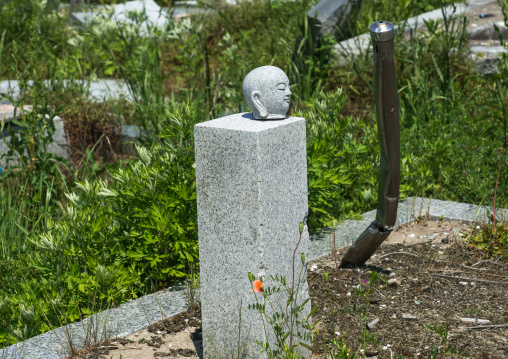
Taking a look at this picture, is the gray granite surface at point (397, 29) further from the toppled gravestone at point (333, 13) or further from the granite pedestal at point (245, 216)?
the granite pedestal at point (245, 216)

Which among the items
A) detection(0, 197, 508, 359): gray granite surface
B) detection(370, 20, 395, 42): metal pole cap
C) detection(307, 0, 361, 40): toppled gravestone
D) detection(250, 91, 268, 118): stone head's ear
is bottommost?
detection(0, 197, 508, 359): gray granite surface

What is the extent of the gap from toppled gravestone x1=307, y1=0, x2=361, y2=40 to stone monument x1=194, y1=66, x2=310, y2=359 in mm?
4710

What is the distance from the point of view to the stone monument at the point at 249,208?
2.48 metres

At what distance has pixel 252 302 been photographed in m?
2.58

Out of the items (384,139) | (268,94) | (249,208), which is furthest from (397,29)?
(249,208)

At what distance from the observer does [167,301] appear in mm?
3311

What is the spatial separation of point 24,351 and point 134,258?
0.86 metres

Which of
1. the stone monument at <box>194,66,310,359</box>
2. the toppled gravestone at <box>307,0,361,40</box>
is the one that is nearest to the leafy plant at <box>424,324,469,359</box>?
the stone monument at <box>194,66,310,359</box>

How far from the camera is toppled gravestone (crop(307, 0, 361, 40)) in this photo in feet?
24.0

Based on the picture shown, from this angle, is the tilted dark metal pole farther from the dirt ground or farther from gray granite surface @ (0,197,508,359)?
gray granite surface @ (0,197,508,359)

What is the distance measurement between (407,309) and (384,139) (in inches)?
35.0

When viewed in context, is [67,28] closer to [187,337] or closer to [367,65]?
[367,65]

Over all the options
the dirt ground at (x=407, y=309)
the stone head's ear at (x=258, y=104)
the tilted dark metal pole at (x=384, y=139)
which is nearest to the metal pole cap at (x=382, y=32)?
the tilted dark metal pole at (x=384, y=139)

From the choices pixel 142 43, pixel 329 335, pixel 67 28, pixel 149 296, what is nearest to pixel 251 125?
pixel 329 335
